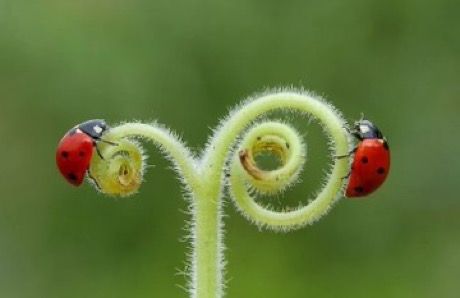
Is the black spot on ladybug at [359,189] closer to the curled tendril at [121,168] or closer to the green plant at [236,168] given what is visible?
the green plant at [236,168]

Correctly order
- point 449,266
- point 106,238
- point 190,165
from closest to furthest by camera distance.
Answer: point 190,165
point 449,266
point 106,238

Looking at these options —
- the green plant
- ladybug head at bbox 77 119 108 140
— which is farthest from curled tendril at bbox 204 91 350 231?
ladybug head at bbox 77 119 108 140

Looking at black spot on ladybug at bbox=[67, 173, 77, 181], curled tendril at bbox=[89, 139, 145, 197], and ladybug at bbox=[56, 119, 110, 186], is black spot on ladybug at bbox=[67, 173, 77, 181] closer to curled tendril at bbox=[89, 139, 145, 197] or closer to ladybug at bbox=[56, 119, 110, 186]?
ladybug at bbox=[56, 119, 110, 186]

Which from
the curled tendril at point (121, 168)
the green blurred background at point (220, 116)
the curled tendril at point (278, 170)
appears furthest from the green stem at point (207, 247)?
the green blurred background at point (220, 116)

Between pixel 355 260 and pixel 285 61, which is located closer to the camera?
pixel 355 260

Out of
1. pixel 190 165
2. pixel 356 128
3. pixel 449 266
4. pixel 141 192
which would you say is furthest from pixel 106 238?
pixel 190 165

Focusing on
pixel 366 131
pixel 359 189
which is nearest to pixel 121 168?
pixel 359 189

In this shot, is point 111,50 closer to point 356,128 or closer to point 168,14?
point 168,14

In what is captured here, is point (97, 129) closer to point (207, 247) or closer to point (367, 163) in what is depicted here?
point (207, 247)
